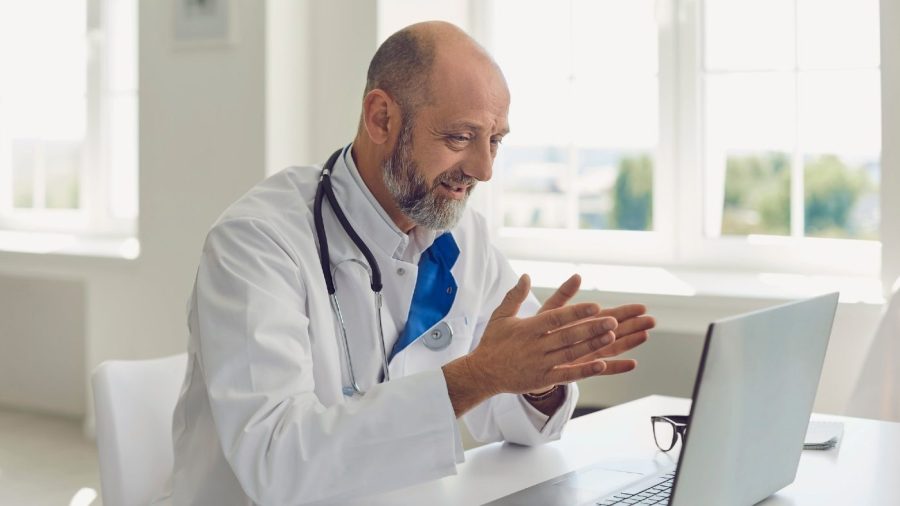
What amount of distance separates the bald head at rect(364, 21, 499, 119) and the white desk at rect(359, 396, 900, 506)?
21.9 inches

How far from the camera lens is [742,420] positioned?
1.18m

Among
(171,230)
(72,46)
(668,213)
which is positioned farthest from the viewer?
(72,46)

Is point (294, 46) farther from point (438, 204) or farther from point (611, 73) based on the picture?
point (438, 204)

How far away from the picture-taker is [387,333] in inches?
67.1

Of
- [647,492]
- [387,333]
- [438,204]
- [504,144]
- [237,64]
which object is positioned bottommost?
[647,492]

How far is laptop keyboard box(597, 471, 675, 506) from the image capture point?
4.53ft

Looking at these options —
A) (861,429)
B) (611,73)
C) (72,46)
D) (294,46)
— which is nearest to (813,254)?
(611,73)

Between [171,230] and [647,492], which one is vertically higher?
[171,230]

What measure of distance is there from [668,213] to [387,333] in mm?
2001

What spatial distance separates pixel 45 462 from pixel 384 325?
272 cm

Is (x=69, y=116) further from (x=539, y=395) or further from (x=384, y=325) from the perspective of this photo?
(x=539, y=395)

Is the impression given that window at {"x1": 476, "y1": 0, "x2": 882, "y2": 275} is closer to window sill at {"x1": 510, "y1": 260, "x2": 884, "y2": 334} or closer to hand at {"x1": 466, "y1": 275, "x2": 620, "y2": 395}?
window sill at {"x1": 510, "y1": 260, "x2": 884, "y2": 334}

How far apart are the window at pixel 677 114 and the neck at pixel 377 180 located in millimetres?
1740

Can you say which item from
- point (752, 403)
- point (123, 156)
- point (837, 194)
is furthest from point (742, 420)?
point (837, 194)
